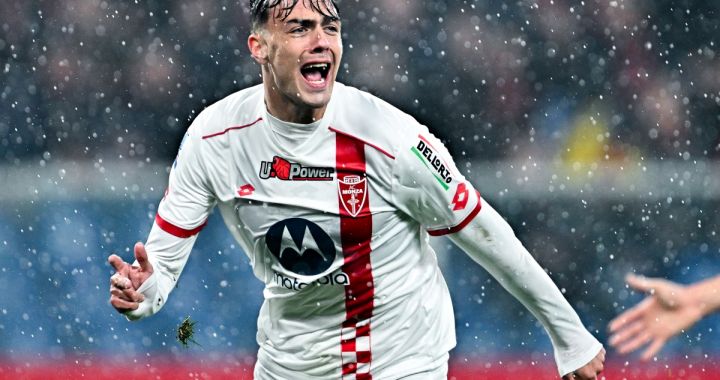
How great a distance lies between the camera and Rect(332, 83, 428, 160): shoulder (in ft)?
12.1

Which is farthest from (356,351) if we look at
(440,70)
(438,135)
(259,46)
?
(440,70)

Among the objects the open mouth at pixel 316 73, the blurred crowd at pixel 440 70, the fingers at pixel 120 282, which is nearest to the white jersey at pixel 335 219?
the open mouth at pixel 316 73

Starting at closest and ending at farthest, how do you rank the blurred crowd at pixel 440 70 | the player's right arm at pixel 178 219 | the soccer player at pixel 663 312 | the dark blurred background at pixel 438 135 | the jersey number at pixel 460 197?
1. the soccer player at pixel 663 312
2. the jersey number at pixel 460 197
3. the player's right arm at pixel 178 219
4. the dark blurred background at pixel 438 135
5. the blurred crowd at pixel 440 70

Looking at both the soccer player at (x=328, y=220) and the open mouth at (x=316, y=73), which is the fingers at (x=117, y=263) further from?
the open mouth at (x=316, y=73)

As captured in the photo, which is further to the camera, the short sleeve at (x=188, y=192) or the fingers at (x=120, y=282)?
the short sleeve at (x=188, y=192)

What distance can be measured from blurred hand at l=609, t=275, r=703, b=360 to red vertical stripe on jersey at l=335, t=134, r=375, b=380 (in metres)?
0.85

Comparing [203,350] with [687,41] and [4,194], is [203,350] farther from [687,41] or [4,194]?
[687,41]

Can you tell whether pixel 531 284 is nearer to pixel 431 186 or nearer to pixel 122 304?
pixel 431 186

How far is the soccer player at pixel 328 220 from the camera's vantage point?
3.70 m

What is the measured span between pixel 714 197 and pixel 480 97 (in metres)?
1.66

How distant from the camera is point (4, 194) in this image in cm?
762

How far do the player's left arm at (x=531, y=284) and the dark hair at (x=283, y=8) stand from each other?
2.59ft

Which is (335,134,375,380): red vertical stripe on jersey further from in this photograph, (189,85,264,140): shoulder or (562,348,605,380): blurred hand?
(562,348,605,380): blurred hand

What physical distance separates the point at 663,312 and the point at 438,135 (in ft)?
15.4
